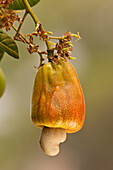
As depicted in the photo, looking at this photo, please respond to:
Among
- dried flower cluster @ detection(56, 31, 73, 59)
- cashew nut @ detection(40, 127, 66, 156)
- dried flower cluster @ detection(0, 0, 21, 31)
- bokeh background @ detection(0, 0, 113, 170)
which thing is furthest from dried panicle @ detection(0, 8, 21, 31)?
bokeh background @ detection(0, 0, 113, 170)

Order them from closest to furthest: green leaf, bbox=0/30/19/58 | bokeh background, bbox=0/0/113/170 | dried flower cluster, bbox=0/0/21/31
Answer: dried flower cluster, bbox=0/0/21/31 → green leaf, bbox=0/30/19/58 → bokeh background, bbox=0/0/113/170

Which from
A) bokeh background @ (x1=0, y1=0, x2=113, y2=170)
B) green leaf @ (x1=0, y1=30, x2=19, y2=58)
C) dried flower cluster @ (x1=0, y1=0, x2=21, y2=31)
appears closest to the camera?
dried flower cluster @ (x1=0, y1=0, x2=21, y2=31)

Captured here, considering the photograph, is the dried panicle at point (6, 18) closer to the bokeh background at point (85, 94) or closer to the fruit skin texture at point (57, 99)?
the fruit skin texture at point (57, 99)

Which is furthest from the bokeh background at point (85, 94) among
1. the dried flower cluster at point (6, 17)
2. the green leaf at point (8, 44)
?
the dried flower cluster at point (6, 17)

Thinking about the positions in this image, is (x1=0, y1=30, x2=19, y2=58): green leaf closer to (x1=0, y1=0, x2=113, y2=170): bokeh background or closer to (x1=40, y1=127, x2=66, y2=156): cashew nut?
(x1=40, y1=127, x2=66, y2=156): cashew nut

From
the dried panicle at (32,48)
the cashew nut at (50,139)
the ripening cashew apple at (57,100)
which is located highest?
the dried panicle at (32,48)

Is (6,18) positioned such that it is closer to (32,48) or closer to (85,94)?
(32,48)

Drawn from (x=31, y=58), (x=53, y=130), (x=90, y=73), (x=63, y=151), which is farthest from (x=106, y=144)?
(x=53, y=130)
